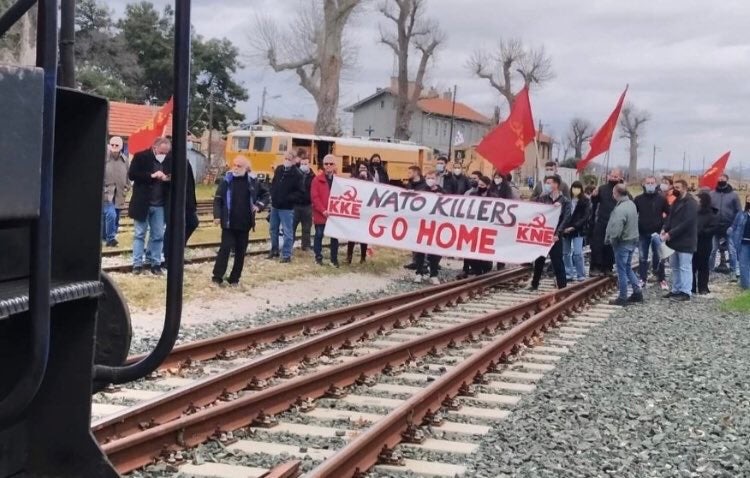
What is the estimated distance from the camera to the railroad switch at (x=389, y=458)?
5939mm

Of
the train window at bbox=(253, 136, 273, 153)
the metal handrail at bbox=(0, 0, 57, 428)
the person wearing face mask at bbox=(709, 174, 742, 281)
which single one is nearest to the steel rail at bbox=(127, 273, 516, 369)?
the metal handrail at bbox=(0, 0, 57, 428)

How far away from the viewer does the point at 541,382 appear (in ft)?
28.7

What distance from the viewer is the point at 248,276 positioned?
1540cm

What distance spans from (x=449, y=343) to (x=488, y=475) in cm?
477

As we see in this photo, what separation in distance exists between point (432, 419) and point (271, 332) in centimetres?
344

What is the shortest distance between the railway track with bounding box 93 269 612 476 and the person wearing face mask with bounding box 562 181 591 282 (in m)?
2.07

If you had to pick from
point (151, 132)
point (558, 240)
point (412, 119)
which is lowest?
point (558, 240)

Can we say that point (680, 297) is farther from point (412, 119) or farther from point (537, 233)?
point (412, 119)

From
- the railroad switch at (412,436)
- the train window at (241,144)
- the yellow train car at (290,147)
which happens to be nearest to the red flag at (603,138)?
the railroad switch at (412,436)

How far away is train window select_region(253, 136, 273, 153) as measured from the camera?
40.4 m

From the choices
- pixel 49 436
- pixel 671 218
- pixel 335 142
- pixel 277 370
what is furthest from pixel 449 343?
pixel 335 142

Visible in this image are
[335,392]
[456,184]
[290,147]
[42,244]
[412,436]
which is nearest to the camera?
[42,244]

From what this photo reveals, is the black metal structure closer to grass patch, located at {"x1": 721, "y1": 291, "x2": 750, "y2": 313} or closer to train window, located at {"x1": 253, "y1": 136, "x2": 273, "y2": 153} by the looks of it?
grass patch, located at {"x1": 721, "y1": 291, "x2": 750, "y2": 313}

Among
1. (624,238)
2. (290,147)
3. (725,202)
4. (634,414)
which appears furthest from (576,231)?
(290,147)
